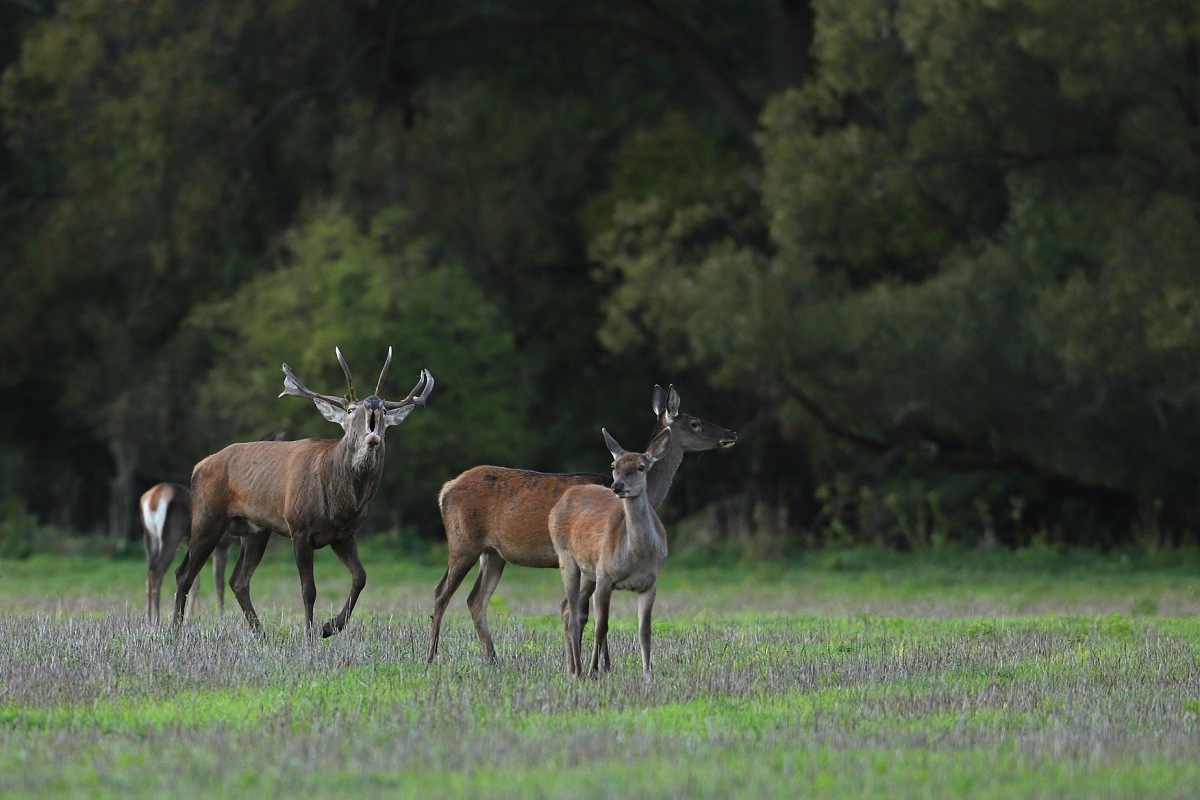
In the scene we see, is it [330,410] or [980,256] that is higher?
[980,256]

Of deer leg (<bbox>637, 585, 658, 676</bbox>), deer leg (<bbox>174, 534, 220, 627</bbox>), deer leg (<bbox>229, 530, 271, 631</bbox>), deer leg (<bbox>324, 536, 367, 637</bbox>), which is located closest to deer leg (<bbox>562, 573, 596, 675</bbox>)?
deer leg (<bbox>637, 585, 658, 676</bbox>)

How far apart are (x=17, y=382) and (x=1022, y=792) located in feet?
90.6

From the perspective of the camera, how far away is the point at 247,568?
47.0 ft

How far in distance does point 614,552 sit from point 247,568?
420cm

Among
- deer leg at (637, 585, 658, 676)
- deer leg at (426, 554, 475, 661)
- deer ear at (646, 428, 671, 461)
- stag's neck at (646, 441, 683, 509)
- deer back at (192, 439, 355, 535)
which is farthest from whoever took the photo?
deer back at (192, 439, 355, 535)

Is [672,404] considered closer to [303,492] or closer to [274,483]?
[303,492]

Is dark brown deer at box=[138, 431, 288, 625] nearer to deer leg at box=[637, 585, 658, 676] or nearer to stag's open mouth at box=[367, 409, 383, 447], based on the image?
stag's open mouth at box=[367, 409, 383, 447]

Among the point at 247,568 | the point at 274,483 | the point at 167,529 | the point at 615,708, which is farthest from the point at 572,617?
the point at 167,529

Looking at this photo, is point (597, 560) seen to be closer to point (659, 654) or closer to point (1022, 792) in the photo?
point (659, 654)

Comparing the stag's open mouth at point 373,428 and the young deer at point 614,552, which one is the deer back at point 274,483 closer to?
the stag's open mouth at point 373,428

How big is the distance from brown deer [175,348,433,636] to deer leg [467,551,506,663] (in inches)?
38.5

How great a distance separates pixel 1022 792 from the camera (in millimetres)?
7375

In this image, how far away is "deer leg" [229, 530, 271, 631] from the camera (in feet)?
45.6

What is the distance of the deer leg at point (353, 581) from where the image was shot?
12.9 meters
